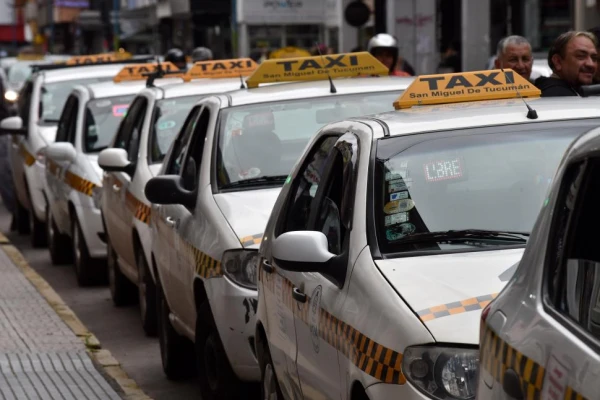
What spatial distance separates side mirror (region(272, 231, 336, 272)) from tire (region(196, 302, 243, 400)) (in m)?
1.99

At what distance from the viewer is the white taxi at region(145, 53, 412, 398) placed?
7109 mm

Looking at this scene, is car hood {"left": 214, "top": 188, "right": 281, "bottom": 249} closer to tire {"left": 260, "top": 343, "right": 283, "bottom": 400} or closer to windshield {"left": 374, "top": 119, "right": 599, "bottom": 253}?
tire {"left": 260, "top": 343, "right": 283, "bottom": 400}

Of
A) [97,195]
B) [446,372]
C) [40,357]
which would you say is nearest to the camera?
[446,372]

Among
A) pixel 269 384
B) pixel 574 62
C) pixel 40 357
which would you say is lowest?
pixel 40 357

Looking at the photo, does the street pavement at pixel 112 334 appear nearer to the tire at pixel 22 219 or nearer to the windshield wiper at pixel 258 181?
the windshield wiper at pixel 258 181

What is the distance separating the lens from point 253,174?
8.14 m

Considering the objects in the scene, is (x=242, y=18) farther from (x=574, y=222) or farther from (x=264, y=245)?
(x=574, y=222)

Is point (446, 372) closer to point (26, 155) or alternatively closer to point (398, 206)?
point (398, 206)

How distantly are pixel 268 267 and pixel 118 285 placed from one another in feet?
18.8

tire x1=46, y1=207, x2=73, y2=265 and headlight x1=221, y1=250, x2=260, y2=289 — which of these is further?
tire x1=46, y1=207, x2=73, y2=265

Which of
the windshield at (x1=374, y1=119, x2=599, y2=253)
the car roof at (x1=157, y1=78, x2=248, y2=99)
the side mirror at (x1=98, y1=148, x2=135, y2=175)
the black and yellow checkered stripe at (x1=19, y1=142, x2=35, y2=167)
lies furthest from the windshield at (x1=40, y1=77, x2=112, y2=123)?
the windshield at (x1=374, y1=119, x2=599, y2=253)

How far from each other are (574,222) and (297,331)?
2267 millimetres

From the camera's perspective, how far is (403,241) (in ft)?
17.1

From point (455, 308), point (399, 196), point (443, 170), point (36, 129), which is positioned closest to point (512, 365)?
point (455, 308)
